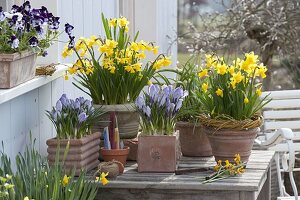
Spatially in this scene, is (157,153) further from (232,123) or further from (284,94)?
(284,94)

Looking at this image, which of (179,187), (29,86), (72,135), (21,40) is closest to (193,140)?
(179,187)

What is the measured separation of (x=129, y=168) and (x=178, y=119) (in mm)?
408

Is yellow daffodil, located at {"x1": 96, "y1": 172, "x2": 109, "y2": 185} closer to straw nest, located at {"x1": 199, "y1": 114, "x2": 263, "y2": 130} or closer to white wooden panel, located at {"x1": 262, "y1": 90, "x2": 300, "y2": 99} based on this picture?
straw nest, located at {"x1": 199, "y1": 114, "x2": 263, "y2": 130}

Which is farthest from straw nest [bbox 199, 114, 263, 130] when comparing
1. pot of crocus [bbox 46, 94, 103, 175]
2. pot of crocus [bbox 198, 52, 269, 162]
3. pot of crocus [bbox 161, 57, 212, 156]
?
pot of crocus [bbox 46, 94, 103, 175]

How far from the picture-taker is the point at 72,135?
353cm

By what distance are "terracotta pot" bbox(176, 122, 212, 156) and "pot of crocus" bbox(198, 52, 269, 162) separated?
0.71ft

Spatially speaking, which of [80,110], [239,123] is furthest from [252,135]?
[80,110]

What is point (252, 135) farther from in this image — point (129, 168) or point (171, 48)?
point (171, 48)

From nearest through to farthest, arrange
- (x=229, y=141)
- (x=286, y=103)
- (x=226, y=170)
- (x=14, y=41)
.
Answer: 1. (x=14, y=41)
2. (x=226, y=170)
3. (x=229, y=141)
4. (x=286, y=103)

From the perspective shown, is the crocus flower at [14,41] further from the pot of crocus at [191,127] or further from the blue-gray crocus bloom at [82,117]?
the pot of crocus at [191,127]

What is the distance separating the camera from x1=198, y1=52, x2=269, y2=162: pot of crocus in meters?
3.66

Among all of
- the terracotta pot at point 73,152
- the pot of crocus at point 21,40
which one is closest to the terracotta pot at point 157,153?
the terracotta pot at point 73,152

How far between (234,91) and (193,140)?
41 centimetres

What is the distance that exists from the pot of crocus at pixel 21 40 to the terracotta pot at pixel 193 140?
0.82 meters
